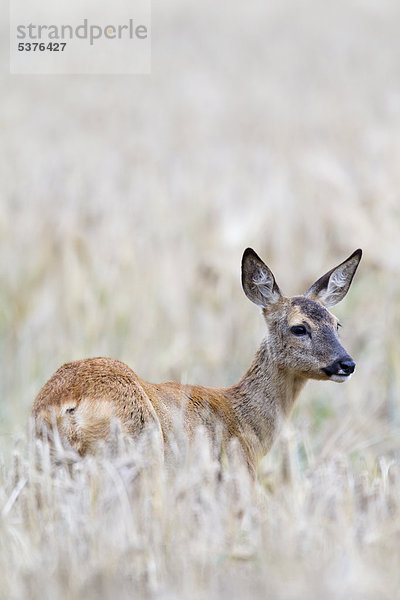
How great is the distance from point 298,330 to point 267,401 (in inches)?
21.5

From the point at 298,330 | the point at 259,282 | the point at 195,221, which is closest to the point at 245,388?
the point at 298,330

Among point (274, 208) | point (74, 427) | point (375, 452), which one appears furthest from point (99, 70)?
point (74, 427)

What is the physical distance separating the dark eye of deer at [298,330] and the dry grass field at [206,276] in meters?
0.66

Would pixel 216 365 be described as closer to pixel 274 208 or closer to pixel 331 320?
pixel 274 208

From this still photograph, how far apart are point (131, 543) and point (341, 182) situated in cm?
904

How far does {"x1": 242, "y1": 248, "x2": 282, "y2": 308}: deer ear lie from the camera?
7172 mm

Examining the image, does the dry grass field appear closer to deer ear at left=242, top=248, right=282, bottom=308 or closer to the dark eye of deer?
the dark eye of deer

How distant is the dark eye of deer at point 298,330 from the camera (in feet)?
23.1

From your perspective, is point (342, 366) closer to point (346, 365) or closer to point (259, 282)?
point (346, 365)

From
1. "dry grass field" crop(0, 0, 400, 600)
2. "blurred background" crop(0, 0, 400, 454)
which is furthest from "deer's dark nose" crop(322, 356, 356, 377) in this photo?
"blurred background" crop(0, 0, 400, 454)

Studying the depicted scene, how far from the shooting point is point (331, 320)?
714 centimetres

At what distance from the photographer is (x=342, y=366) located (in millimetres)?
6750

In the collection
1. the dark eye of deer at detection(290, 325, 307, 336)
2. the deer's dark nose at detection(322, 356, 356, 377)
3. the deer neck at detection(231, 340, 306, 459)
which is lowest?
the deer neck at detection(231, 340, 306, 459)

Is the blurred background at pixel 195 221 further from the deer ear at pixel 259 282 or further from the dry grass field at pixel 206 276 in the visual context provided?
the deer ear at pixel 259 282
